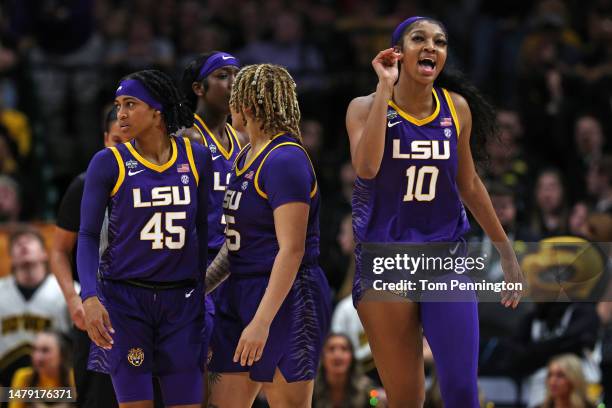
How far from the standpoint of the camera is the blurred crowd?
846cm

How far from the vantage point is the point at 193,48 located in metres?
12.4

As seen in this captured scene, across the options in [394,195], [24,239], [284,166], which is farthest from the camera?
[24,239]

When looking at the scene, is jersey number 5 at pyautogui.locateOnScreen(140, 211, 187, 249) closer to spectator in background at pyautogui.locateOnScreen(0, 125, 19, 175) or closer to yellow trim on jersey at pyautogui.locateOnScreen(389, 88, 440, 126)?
yellow trim on jersey at pyautogui.locateOnScreen(389, 88, 440, 126)

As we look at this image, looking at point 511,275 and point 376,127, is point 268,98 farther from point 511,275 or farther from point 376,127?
point 511,275

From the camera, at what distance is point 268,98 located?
525 centimetres

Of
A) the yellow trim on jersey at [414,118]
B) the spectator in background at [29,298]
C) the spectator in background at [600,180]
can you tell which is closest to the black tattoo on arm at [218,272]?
the yellow trim on jersey at [414,118]

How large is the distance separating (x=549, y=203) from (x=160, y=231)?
5.52 metres

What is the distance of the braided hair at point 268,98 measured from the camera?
5254mm

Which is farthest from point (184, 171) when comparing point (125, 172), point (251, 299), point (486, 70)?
point (486, 70)

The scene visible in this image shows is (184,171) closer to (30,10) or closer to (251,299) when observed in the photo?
(251,299)

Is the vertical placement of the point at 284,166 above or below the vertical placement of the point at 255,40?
below

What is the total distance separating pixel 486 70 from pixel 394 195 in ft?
25.8

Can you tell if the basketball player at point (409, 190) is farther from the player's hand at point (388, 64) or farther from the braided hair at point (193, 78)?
the braided hair at point (193, 78)

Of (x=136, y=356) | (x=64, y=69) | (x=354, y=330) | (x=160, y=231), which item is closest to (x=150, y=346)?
(x=136, y=356)
